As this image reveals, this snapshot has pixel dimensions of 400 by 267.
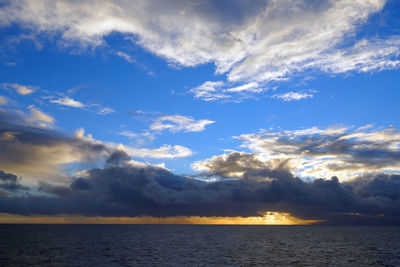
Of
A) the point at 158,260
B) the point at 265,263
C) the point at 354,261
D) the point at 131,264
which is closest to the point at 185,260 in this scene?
the point at 158,260

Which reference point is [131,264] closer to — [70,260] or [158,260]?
[158,260]

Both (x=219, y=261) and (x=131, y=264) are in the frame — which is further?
(x=219, y=261)

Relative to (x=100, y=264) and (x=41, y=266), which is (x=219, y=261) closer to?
(x=100, y=264)

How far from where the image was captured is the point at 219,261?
256ft

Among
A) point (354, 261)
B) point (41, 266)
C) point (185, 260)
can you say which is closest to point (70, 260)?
point (41, 266)

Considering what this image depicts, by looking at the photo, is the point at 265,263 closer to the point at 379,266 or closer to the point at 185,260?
the point at 185,260

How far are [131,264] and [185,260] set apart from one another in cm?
1454

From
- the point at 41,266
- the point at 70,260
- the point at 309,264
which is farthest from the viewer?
the point at 70,260

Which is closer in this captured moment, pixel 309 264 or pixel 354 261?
pixel 309 264

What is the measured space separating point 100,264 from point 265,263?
3995cm

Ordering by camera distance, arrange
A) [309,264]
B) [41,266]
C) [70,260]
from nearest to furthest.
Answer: [41,266] < [309,264] < [70,260]

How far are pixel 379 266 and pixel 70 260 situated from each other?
76.7 meters

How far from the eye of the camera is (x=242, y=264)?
73.1 m

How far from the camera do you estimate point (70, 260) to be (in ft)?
259
